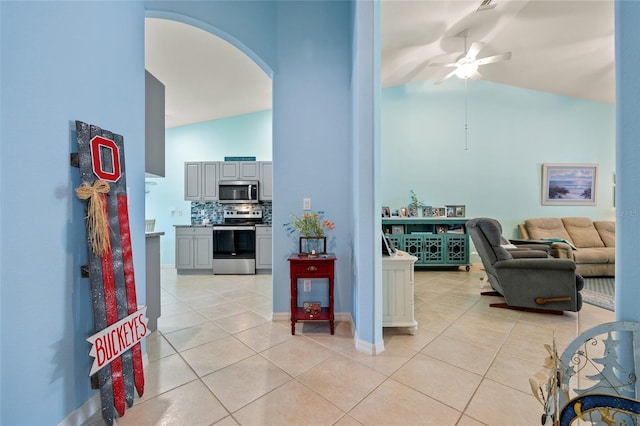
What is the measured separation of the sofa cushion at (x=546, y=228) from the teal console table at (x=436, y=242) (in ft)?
4.27

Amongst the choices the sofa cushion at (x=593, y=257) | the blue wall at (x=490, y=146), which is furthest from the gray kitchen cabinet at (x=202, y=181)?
the sofa cushion at (x=593, y=257)

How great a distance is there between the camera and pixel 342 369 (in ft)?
Answer: 5.73

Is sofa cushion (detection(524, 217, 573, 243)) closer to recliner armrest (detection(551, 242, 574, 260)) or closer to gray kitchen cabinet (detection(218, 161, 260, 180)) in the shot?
recliner armrest (detection(551, 242, 574, 260))

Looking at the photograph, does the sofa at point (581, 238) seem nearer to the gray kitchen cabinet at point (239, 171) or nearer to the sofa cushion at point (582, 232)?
the sofa cushion at point (582, 232)

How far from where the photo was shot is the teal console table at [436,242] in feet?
15.1

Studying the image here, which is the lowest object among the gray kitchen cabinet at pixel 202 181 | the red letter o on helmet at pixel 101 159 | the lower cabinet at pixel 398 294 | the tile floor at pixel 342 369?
the tile floor at pixel 342 369

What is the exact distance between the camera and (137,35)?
1748mm

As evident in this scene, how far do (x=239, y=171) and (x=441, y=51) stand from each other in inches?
161

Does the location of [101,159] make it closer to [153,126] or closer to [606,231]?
[153,126]

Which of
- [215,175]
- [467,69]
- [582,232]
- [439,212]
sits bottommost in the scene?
[582,232]

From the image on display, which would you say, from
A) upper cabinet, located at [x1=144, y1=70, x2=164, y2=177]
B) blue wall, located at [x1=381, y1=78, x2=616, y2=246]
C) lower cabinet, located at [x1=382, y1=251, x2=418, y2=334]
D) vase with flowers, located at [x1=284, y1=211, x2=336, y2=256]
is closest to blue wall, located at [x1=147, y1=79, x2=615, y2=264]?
blue wall, located at [x1=381, y1=78, x2=616, y2=246]

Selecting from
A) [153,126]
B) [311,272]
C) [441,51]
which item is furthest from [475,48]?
[153,126]

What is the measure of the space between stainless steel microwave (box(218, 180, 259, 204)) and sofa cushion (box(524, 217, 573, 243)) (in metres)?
5.21

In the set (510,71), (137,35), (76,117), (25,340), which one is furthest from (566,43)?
(25,340)
